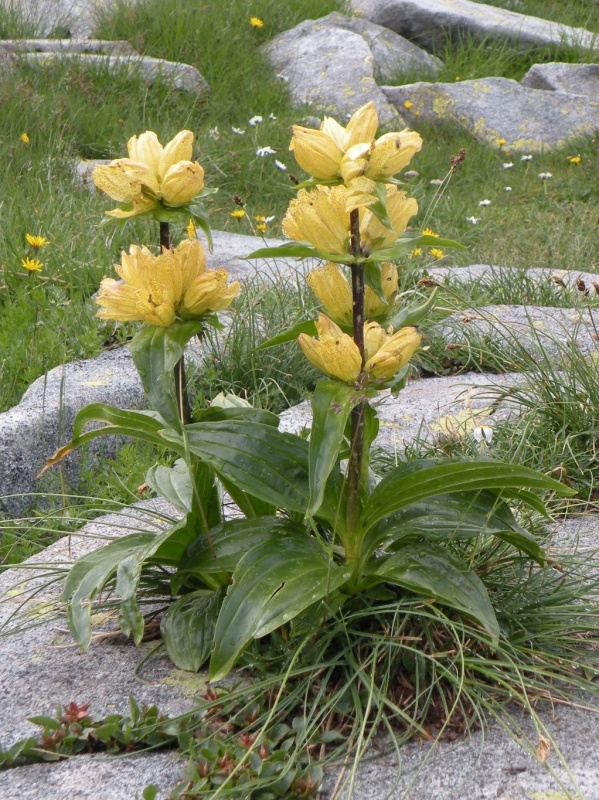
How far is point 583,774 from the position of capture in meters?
1.68

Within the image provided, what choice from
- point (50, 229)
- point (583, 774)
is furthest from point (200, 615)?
point (50, 229)

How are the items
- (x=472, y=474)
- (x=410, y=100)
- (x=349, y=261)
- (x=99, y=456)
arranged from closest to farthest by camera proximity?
(x=349, y=261), (x=472, y=474), (x=99, y=456), (x=410, y=100)

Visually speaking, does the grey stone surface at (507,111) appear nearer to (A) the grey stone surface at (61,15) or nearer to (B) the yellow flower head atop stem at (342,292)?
(A) the grey stone surface at (61,15)

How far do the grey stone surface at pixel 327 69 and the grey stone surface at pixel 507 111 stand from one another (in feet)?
1.21

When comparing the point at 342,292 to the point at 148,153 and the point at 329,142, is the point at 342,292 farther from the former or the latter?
the point at 148,153

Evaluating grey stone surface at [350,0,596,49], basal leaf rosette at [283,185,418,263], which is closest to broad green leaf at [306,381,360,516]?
basal leaf rosette at [283,185,418,263]

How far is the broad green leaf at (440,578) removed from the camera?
1803 mm

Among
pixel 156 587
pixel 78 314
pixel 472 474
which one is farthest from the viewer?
pixel 78 314

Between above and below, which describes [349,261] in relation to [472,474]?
above

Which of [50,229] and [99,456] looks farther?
[50,229]

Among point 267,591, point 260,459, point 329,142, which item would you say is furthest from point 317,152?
point 267,591

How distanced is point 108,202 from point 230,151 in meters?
2.14

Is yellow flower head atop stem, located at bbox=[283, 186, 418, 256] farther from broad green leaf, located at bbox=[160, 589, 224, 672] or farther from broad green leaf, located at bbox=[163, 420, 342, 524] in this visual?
broad green leaf, located at bbox=[160, 589, 224, 672]

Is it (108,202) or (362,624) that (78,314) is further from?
(362,624)
